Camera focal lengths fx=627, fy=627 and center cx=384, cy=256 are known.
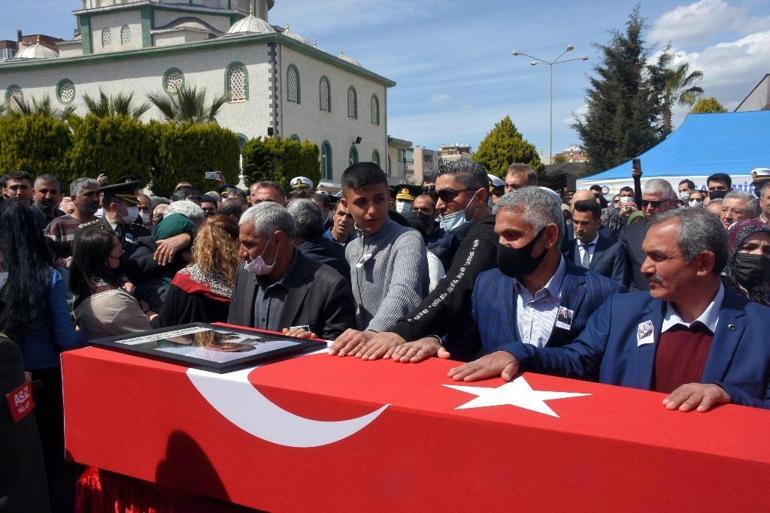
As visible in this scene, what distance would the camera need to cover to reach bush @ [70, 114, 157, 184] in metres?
24.7

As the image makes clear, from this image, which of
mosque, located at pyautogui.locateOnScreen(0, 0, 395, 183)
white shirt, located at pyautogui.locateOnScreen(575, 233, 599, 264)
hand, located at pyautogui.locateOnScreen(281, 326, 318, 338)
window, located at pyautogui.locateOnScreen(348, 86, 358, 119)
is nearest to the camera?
hand, located at pyautogui.locateOnScreen(281, 326, 318, 338)

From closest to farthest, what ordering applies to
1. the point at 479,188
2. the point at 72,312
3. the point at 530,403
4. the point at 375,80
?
the point at 530,403 < the point at 72,312 < the point at 479,188 < the point at 375,80

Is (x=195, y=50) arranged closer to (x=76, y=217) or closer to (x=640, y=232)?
(x=76, y=217)

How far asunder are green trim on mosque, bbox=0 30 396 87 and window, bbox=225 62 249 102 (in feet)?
4.67

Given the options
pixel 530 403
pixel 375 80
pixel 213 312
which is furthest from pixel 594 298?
pixel 375 80

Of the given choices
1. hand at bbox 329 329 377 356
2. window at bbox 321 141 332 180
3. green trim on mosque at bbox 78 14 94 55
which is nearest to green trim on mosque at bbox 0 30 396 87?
green trim on mosque at bbox 78 14 94 55

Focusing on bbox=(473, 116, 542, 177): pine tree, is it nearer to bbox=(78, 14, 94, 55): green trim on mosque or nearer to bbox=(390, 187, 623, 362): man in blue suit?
bbox=(78, 14, 94, 55): green trim on mosque

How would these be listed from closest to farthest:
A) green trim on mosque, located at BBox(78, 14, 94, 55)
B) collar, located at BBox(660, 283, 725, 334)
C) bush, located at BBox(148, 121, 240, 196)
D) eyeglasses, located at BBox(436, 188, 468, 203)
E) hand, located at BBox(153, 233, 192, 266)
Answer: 1. collar, located at BBox(660, 283, 725, 334)
2. eyeglasses, located at BBox(436, 188, 468, 203)
3. hand, located at BBox(153, 233, 192, 266)
4. bush, located at BBox(148, 121, 240, 196)
5. green trim on mosque, located at BBox(78, 14, 94, 55)

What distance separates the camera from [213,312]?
3.70m

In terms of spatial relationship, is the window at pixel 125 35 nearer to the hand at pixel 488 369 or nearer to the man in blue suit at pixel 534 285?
the man in blue suit at pixel 534 285

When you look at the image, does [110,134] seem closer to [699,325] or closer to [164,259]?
[164,259]

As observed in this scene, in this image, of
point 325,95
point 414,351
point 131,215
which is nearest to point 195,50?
point 325,95

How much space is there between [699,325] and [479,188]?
234 cm

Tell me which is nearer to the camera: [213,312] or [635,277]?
[213,312]
